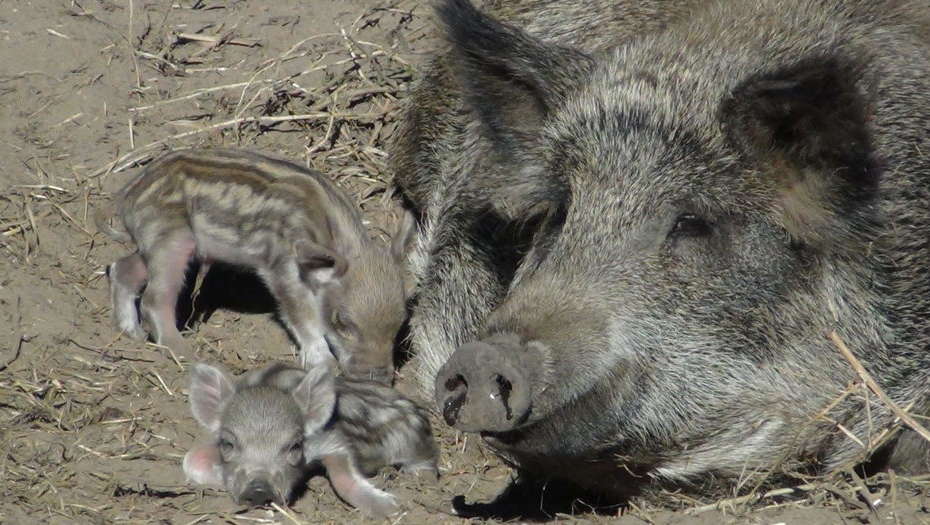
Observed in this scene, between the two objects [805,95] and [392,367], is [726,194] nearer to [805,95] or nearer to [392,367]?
[805,95]

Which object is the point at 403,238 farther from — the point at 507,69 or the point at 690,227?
the point at 690,227

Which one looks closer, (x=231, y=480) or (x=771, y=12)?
(x=231, y=480)

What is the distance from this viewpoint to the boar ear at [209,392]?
211 inches

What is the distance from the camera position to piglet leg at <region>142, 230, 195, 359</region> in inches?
248

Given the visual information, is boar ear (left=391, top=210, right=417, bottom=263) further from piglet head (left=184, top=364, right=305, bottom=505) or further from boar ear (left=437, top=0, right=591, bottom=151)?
piglet head (left=184, top=364, right=305, bottom=505)

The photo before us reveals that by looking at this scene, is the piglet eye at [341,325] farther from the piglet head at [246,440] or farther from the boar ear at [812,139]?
the boar ear at [812,139]

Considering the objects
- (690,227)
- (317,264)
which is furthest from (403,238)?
(690,227)

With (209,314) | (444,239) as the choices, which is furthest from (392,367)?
(209,314)

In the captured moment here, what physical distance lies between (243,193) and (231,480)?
1.64 metres

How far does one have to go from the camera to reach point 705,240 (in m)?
4.84

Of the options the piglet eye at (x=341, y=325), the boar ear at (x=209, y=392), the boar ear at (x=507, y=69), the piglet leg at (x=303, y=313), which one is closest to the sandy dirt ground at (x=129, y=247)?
the boar ear at (x=209, y=392)

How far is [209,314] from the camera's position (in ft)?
22.6

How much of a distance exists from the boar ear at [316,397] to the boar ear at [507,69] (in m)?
1.14

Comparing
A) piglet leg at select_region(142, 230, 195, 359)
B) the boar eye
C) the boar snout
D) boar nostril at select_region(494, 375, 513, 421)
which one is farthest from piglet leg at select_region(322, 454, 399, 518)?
the boar eye
